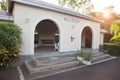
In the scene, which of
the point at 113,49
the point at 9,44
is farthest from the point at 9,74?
the point at 113,49

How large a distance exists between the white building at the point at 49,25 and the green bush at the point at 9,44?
1.03 m

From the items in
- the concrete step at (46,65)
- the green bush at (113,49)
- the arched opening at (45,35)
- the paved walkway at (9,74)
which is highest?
the arched opening at (45,35)

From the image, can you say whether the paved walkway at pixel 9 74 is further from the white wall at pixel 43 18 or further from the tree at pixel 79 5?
the tree at pixel 79 5

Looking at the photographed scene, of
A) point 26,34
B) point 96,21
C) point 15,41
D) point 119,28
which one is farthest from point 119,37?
point 15,41

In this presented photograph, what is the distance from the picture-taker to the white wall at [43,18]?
9750 mm

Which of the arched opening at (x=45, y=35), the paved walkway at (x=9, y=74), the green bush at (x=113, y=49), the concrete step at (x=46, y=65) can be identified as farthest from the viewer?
the arched opening at (x=45, y=35)

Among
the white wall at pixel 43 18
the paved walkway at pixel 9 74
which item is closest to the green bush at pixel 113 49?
the white wall at pixel 43 18

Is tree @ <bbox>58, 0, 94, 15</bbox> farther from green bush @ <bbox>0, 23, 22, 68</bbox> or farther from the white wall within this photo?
green bush @ <bbox>0, 23, 22, 68</bbox>

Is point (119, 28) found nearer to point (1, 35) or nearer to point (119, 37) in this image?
point (119, 37)

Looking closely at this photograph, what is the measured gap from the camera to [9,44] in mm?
8531

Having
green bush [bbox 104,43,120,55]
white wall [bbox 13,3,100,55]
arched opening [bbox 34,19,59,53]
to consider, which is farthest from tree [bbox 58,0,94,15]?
green bush [bbox 104,43,120,55]

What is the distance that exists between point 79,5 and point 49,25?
23043 mm

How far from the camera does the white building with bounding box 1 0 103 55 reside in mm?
9828

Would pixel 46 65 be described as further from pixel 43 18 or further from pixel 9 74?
pixel 43 18
